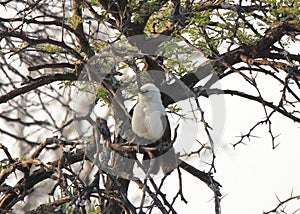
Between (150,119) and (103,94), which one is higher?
(103,94)

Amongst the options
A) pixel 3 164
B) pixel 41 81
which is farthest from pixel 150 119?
pixel 3 164

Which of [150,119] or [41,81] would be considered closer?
[150,119]

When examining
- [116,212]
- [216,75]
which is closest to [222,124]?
[216,75]

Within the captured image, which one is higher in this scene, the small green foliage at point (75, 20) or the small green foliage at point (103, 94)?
the small green foliage at point (75, 20)

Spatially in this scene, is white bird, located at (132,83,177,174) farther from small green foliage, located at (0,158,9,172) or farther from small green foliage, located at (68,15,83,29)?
small green foliage, located at (0,158,9,172)

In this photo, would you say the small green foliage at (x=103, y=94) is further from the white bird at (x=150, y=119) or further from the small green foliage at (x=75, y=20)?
the small green foliage at (x=75, y=20)

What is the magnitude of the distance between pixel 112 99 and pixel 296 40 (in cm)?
135

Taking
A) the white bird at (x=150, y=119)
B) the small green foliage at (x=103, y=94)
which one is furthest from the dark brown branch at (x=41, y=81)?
the white bird at (x=150, y=119)

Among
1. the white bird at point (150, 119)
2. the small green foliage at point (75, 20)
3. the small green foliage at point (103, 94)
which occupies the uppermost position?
the small green foliage at point (75, 20)

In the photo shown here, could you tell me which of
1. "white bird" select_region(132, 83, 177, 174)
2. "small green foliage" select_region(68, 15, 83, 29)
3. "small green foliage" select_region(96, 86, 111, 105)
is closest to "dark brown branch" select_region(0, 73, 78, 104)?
"small green foliage" select_region(96, 86, 111, 105)

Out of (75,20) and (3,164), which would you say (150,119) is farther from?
(3,164)

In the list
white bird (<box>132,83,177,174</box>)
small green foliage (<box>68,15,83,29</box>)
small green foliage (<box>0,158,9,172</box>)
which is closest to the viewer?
white bird (<box>132,83,177,174</box>)

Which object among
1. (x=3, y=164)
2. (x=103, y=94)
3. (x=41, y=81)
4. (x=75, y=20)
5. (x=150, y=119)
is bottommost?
(x=150, y=119)

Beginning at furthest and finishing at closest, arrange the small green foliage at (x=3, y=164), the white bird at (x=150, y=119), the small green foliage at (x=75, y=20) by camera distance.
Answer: the small green foliage at (x=3, y=164) < the small green foliage at (x=75, y=20) < the white bird at (x=150, y=119)
